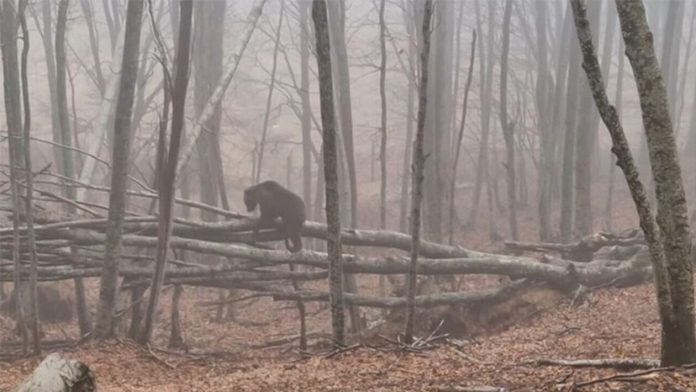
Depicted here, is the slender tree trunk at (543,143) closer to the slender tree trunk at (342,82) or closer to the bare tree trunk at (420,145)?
the slender tree trunk at (342,82)

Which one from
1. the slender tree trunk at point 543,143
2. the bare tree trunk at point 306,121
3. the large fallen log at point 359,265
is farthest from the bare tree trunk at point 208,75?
the slender tree trunk at point 543,143

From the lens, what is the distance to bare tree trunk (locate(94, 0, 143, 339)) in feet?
31.0

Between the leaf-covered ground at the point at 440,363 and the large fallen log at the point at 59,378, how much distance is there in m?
1.70

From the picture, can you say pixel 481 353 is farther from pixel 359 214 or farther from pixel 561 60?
pixel 359 214

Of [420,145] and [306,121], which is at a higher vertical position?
[306,121]

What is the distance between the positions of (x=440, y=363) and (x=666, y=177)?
340 centimetres

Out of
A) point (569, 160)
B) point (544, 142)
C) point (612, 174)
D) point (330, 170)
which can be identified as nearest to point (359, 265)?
point (330, 170)

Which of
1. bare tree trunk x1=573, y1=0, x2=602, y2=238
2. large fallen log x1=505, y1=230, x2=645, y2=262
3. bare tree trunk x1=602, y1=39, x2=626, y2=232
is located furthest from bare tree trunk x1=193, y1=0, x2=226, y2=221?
bare tree trunk x1=602, y1=39, x2=626, y2=232

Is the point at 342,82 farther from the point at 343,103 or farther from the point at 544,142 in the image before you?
the point at 544,142

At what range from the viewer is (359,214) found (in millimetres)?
28375

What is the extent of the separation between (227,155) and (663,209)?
3068 cm

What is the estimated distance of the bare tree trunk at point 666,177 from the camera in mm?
4805

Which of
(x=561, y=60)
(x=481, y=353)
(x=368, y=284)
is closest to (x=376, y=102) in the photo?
(x=561, y=60)

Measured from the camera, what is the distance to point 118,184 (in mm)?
9445
